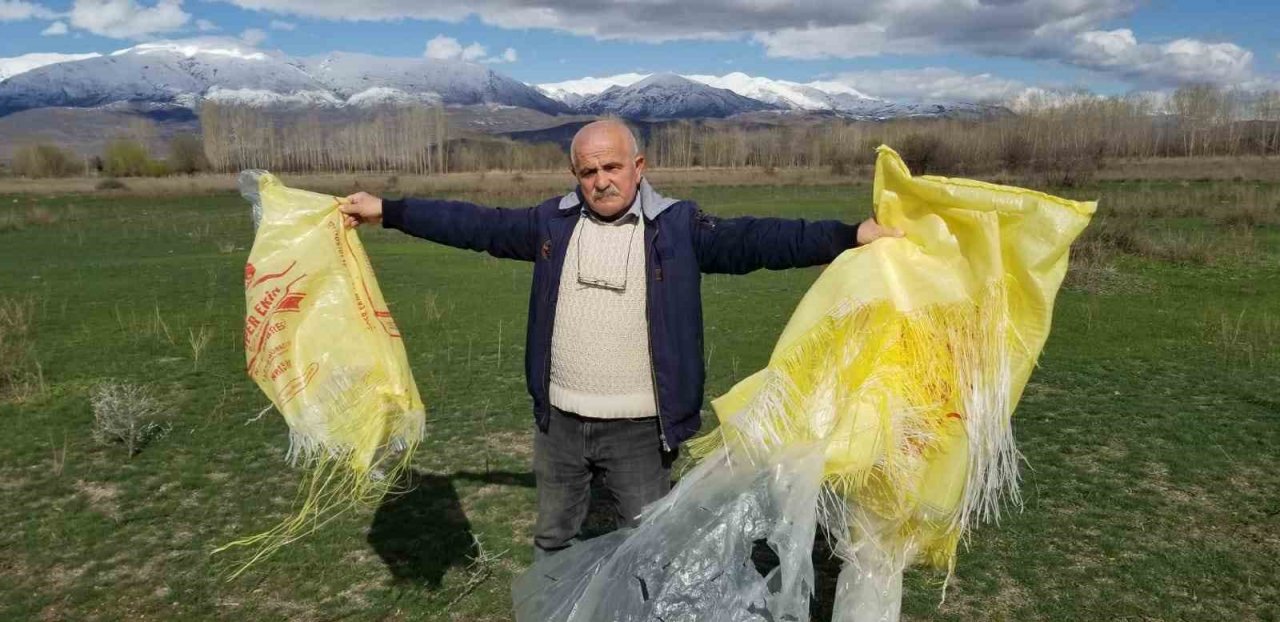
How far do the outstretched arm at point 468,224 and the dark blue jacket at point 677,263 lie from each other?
0.08 m

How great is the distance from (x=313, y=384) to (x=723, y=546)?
5.96ft

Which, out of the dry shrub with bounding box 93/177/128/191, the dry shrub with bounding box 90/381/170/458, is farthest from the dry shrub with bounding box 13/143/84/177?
the dry shrub with bounding box 90/381/170/458

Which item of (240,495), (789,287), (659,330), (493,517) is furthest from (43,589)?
(789,287)

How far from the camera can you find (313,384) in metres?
3.53

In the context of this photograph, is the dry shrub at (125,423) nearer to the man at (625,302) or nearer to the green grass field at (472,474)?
the green grass field at (472,474)

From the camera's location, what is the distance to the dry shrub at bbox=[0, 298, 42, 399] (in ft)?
27.8

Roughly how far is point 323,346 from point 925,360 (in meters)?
2.40

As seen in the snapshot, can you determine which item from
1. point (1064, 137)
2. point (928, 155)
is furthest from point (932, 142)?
point (1064, 137)

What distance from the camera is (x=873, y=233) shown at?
122 inches

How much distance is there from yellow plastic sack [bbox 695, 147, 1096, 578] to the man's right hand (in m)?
1.74

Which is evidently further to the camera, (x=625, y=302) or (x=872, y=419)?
(x=625, y=302)

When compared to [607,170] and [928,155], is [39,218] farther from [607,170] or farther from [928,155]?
[928,155]

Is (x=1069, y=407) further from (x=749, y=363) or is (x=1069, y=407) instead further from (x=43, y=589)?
(x=43, y=589)

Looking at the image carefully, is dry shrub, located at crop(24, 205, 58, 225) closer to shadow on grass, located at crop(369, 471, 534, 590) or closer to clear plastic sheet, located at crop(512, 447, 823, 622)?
shadow on grass, located at crop(369, 471, 534, 590)
